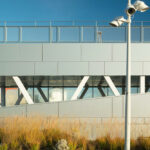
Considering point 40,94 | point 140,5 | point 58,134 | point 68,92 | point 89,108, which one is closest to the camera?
point 140,5

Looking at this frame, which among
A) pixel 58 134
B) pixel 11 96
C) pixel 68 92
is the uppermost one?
pixel 68 92

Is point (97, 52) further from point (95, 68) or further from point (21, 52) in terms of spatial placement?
point (21, 52)

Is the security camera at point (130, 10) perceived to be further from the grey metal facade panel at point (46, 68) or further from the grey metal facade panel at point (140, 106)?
the grey metal facade panel at point (46, 68)

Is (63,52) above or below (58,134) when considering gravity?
above

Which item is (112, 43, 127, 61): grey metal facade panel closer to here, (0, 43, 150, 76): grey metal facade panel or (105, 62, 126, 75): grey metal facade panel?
(0, 43, 150, 76): grey metal facade panel

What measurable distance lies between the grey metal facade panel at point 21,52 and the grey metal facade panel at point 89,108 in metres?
4.92

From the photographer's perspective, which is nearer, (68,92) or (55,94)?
(68,92)

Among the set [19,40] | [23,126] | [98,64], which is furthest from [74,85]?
[23,126]

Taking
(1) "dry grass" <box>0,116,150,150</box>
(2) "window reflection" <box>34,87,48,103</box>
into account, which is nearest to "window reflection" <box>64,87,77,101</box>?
(2) "window reflection" <box>34,87,48,103</box>

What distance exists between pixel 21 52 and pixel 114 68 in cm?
720

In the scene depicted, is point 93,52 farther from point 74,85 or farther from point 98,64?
point 74,85

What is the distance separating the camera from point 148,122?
10.6 metres

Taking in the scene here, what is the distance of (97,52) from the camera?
1398 centimetres

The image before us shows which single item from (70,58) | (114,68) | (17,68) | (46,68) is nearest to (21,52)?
(17,68)
